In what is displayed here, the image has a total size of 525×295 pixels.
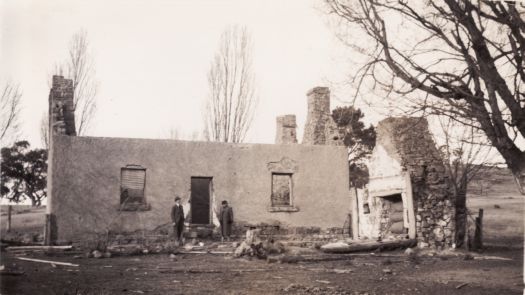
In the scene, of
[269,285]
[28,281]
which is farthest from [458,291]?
[28,281]

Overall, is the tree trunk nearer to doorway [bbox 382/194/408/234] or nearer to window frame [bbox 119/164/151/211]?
doorway [bbox 382/194/408/234]

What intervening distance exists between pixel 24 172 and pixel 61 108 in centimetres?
1507

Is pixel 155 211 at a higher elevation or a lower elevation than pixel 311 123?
lower

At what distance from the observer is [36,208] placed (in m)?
30.8

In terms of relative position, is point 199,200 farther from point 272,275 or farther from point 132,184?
point 272,275

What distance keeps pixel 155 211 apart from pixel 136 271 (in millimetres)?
5974

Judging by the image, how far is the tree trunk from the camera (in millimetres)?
15445

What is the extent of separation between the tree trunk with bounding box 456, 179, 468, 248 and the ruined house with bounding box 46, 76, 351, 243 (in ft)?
12.4

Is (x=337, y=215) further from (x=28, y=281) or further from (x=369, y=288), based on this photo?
(x=28, y=281)

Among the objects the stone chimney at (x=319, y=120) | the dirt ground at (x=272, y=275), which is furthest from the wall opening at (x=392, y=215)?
the stone chimney at (x=319, y=120)

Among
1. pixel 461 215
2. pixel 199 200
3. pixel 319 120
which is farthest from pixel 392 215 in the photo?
pixel 199 200

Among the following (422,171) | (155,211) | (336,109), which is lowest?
(155,211)

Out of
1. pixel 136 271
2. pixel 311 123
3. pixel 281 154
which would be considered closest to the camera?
pixel 136 271

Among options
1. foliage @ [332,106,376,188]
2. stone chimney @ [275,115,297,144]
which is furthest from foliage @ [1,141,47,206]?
foliage @ [332,106,376,188]
